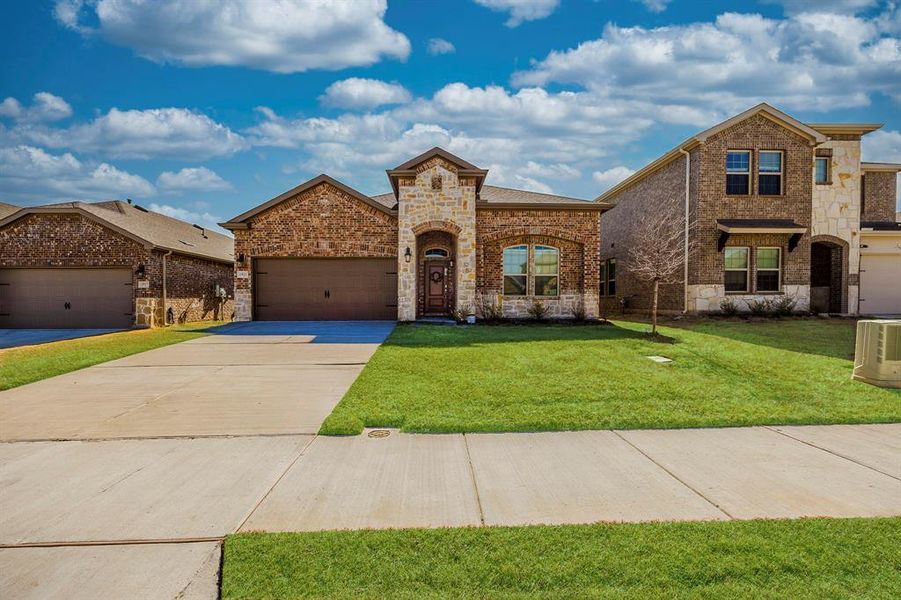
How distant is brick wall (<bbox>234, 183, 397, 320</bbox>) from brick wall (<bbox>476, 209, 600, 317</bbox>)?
10.8ft

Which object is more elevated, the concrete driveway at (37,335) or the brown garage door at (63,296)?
the brown garage door at (63,296)

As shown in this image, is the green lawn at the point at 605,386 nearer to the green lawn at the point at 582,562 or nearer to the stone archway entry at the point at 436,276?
the green lawn at the point at 582,562

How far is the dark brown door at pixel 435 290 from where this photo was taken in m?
17.7

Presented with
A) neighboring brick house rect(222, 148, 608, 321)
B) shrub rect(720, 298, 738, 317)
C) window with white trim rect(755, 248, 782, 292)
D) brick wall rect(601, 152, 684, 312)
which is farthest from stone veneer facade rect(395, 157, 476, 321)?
window with white trim rect(755, 248, 782, 292)

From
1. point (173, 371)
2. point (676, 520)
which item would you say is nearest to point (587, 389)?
point (676, 520)

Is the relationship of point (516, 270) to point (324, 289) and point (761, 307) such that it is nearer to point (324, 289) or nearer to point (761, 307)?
point (324, 289)

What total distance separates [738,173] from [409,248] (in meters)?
12.3

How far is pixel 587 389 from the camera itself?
709 centimetres

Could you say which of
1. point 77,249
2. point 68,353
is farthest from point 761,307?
point 77,249

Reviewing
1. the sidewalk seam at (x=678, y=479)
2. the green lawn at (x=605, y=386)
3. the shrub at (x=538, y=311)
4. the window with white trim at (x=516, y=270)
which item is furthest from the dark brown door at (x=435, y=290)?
the sidewalk seam at (x=678, y=479)

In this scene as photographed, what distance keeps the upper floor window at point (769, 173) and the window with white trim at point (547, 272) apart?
7945mm

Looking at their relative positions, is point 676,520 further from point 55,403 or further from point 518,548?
point 55,403

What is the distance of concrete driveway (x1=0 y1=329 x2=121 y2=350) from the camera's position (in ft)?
42.8

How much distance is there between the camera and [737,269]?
17.5 meters
